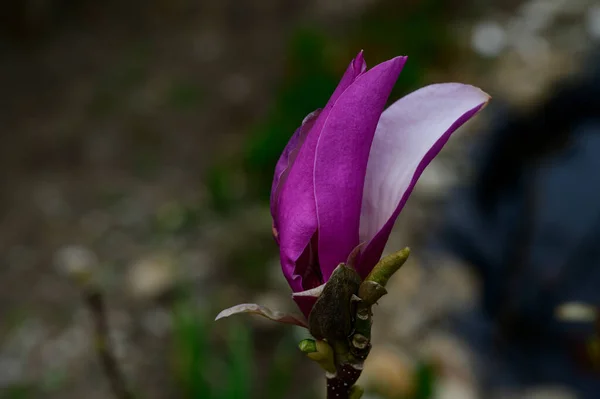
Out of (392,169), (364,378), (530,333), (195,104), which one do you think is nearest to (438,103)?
(392,169)

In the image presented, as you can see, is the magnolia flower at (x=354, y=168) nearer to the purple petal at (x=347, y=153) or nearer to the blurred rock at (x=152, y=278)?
the purple petal at (x=347, y=153)

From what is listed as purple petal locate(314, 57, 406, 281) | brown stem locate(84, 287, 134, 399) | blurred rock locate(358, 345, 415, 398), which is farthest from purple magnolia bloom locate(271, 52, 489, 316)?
blurred rock locate(358, 345, 415, 398)

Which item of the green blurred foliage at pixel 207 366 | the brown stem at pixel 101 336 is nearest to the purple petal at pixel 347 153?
the brown stem at pixel 101 336

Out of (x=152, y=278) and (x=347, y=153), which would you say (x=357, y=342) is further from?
(x=152, y=278)

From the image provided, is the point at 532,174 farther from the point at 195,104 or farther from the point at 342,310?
the point at 342,310

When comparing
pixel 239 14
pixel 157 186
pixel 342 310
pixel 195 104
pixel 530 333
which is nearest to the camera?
pixel 342 310

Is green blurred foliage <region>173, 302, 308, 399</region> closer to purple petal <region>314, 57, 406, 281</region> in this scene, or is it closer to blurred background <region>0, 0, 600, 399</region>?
blurred background <region>0, 0, 600, 399</region>
